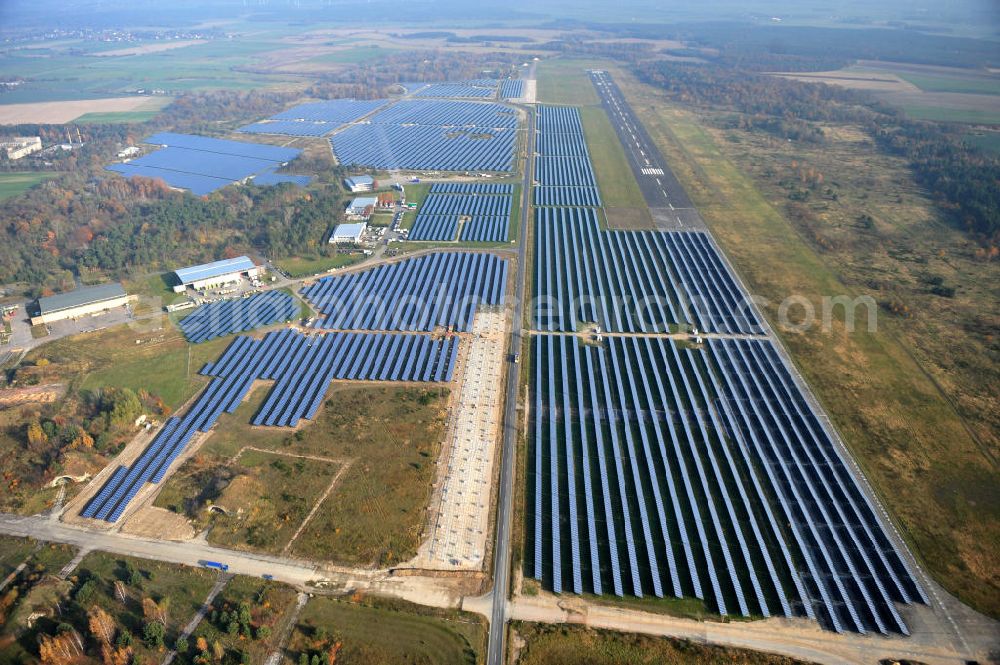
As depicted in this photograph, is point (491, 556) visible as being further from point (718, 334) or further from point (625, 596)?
point (718, 334)

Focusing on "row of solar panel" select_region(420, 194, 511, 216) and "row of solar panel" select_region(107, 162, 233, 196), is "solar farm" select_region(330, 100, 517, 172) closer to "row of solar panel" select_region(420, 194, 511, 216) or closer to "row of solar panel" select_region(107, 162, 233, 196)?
"row of solar panel" select_region(420, 194, 511, 216)

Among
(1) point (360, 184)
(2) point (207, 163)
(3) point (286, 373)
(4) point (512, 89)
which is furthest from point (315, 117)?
(3) point (286, 373)

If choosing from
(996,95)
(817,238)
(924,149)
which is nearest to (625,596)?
(817,238)

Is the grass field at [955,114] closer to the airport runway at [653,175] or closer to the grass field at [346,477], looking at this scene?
the airport runway at [653,175]

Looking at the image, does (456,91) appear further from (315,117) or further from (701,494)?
(701,494)

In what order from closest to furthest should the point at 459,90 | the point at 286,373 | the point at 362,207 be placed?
the point at 286,373
the point at 362,207
the point at 459,90

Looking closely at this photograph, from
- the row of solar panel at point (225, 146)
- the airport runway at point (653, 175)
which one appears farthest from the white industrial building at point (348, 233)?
the airport runway at point (653, 175)

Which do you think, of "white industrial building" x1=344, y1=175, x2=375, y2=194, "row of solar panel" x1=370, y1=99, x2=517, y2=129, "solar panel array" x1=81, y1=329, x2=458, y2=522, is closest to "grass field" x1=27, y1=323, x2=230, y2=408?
"solar panel array" x1=81, y1=329, x2=458, y2=522
